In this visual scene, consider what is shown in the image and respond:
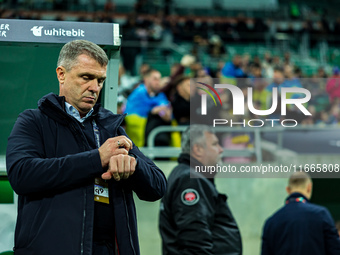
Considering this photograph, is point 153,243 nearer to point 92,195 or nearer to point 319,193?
point 319,193

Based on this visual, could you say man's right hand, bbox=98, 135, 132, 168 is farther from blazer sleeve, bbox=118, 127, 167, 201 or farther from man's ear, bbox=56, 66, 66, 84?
man's ear, bbox=56, 66, 66, 84

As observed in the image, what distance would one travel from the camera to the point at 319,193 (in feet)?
27.4

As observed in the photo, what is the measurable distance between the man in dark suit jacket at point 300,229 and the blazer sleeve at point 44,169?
121 inches

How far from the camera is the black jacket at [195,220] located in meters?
3.95

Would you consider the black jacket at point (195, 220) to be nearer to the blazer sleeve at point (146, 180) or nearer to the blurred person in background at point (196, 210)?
the blurred person in background at point (196, 210)

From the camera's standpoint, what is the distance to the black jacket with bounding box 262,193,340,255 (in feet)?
15.8

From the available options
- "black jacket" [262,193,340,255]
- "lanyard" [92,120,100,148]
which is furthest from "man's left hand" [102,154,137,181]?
"black jacket" [262,193,340,255]

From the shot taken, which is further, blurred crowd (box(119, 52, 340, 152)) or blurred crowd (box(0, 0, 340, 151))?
blurred crowd (box(0, 0, 340, 151))

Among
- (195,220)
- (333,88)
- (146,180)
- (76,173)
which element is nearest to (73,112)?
(76,173)

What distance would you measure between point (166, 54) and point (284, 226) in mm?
12962

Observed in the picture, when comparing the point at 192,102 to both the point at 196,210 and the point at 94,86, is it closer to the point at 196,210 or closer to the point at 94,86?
the point at 196,210

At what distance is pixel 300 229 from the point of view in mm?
4910

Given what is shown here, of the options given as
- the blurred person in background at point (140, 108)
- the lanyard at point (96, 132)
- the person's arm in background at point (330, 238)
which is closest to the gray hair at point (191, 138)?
the person's arm in background at point (330, 238)

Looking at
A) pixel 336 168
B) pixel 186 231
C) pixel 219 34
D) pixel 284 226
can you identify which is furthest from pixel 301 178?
pixel 219 34
